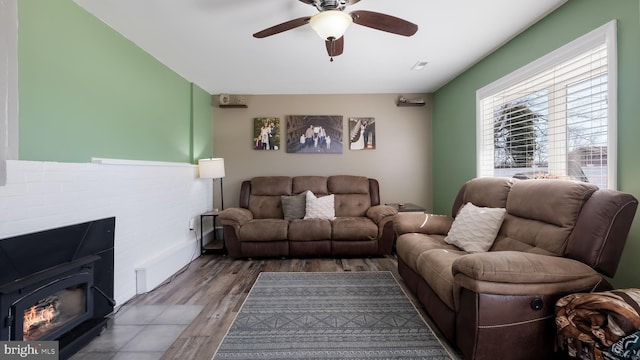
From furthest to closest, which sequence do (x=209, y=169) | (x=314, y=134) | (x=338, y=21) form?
(x=314, y=134) < (x=209, y=169) < (x=338, y=21)

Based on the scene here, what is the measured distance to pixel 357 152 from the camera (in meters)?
4.13

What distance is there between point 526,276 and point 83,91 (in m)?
3.13

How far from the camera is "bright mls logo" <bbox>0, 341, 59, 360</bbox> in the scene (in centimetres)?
129

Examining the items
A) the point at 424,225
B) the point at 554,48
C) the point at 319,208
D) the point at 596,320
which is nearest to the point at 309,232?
the point at 319,208

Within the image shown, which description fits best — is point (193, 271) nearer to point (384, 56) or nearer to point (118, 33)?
point (118, 33)

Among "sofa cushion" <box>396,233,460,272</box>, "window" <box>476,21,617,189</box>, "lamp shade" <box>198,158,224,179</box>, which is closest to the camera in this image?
"window" <box>476,21,617,189</box>

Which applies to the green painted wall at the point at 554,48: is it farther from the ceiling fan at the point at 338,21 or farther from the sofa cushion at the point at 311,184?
the sofa cushion at the point at 311,184

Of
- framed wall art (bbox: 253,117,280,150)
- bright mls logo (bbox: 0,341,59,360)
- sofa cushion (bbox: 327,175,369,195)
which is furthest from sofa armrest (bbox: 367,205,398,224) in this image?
bright mls logo (bbox: 0,341,59,360)

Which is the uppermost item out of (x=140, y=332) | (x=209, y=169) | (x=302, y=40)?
(x=302, y=40)

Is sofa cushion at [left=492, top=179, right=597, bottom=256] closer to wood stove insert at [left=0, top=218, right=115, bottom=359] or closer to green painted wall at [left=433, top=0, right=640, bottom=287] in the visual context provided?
green painted wall at [left=433, top=0, right=640, bottom=287]

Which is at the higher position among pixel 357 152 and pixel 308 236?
pixel 357 152

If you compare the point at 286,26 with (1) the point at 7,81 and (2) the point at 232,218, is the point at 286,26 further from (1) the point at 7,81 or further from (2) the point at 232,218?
(2) the point at 232,218

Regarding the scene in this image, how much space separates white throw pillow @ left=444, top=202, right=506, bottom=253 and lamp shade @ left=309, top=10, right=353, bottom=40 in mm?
1846

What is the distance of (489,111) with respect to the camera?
2816 mm
